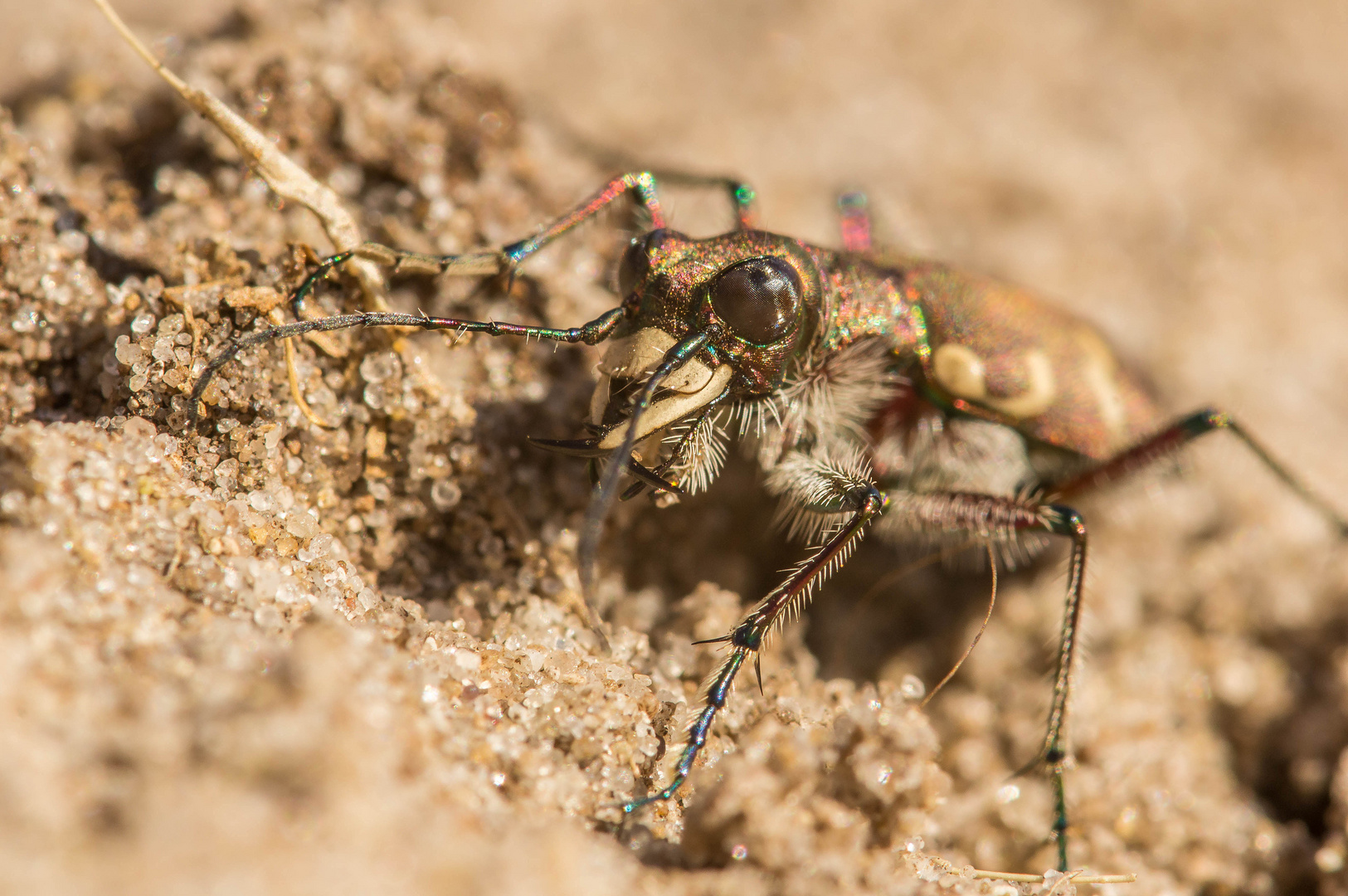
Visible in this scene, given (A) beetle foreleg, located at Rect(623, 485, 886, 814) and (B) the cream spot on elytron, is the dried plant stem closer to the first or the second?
(A) beetle foreleg, located at Rect(623, 485, 886, 814)

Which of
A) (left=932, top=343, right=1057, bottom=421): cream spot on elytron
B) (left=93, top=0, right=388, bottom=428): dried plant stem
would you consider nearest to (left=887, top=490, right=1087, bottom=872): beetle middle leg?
(left=932, top=343, right=1057, bottom=421): cream spot on elytron

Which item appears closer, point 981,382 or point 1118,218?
point 981,382

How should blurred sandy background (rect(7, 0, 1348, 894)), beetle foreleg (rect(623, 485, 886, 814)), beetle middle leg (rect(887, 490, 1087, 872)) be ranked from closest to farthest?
beetle foreleg (rect(623, 485, 886, 814)), beetle middle leg (rect(887, 490, 1087, 872)), blurred sandy background (rect(7, 0, 1348, 894))

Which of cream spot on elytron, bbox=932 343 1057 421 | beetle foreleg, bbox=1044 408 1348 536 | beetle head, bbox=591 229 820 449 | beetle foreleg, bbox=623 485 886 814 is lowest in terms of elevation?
beetle foreleg, bbox=623 485 886 814

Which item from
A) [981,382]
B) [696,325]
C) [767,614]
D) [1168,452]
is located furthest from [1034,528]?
[696,325]

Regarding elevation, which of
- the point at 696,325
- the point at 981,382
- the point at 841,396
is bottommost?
the point at 696,325

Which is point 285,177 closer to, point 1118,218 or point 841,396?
point 841,396

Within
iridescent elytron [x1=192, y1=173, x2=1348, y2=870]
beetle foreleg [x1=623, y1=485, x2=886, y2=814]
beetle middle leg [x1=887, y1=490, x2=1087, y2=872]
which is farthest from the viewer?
beetle middle leg [x1=887, y1=490, x2=1087, y2=872]

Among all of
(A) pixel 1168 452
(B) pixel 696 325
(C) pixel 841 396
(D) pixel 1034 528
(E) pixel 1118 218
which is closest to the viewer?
(B) pixel 696 325
